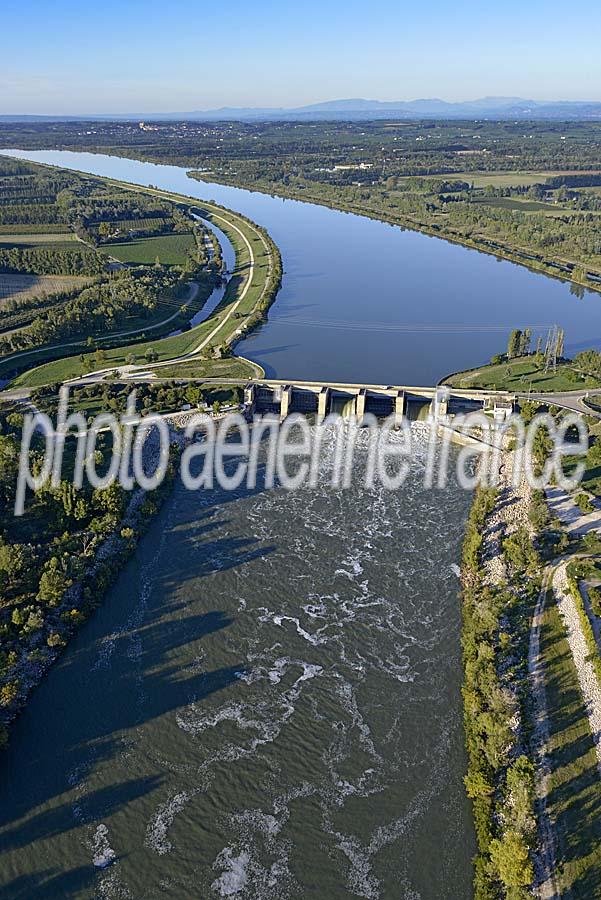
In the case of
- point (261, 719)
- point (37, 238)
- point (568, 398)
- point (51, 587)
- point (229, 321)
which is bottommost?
point (261, 719)

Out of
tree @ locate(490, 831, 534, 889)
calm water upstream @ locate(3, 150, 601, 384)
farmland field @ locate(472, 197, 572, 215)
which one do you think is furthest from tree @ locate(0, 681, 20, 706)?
farmland field @ locate(472, 197, 572, 215)

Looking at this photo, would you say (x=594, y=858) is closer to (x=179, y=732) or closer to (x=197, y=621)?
(x=179, y=732)

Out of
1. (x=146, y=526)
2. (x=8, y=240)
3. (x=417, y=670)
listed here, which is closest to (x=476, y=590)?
(x=417, y=670)

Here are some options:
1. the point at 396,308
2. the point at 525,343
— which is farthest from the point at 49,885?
the point at 396,308

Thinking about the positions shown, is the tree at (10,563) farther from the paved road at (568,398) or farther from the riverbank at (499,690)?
the paved road at (568,398)

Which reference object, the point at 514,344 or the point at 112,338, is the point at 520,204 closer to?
the point at 514,344

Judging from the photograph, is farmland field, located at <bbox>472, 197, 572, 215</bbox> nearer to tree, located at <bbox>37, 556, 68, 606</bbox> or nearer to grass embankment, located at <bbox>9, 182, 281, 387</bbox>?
grass embankment, located at <bbox>9, 182, 281, 387</bbox>
